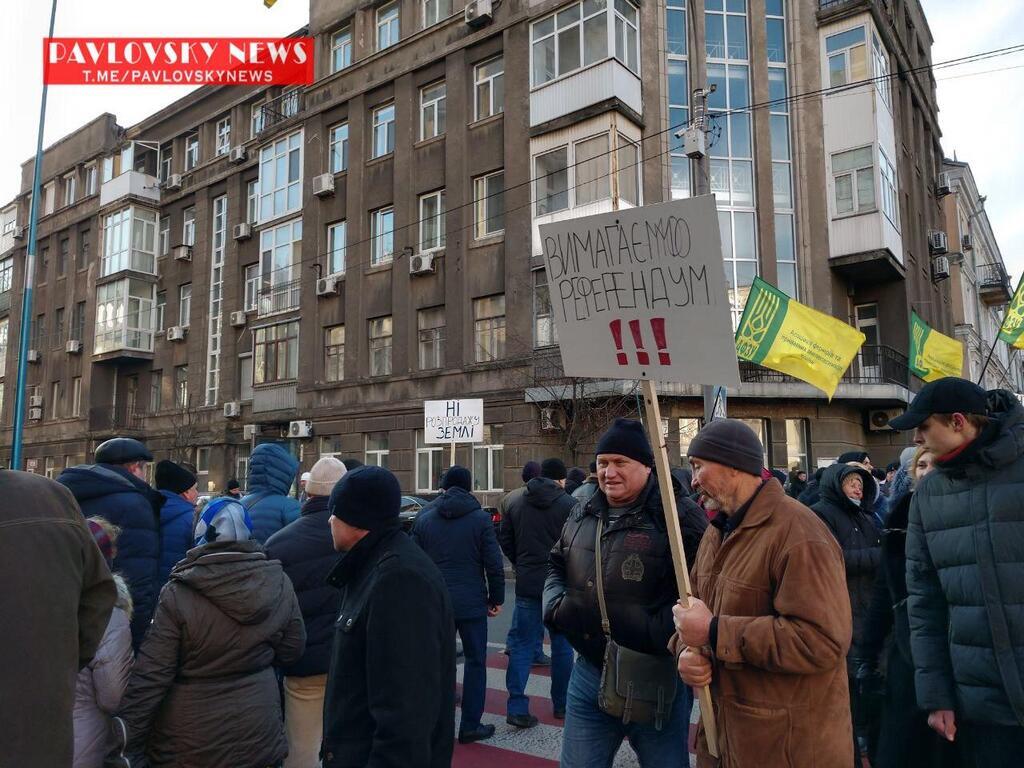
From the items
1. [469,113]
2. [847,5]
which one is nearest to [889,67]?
[847,5]

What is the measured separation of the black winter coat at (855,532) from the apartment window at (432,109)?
21248mm

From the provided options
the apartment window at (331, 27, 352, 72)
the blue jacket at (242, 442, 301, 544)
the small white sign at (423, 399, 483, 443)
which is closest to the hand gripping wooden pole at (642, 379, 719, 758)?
the blue jacket at (242, 442, 301, 544)

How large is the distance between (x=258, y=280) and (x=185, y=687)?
94.0ft

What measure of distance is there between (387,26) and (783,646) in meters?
27.6

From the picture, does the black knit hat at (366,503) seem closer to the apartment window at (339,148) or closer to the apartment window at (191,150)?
the apartment window at (339,148)

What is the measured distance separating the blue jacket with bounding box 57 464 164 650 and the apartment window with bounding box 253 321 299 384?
76.3ft

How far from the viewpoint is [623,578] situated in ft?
11.1

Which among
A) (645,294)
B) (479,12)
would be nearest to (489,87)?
(479,12)

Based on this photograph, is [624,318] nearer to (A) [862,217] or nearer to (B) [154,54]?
(B) [154,54]

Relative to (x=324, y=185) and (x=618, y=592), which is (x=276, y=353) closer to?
(x=324, y=185)

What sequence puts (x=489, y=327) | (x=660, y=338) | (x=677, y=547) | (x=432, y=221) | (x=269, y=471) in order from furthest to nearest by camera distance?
(x=432, y=221) < (x=489, y=327) < (x=269, y=471) < (x=660, y=338) < (x=677, y=547)

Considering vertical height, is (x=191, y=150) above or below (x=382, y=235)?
above

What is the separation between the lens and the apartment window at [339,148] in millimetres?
26812

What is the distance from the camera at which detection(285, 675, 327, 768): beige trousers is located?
4398 millimetres
